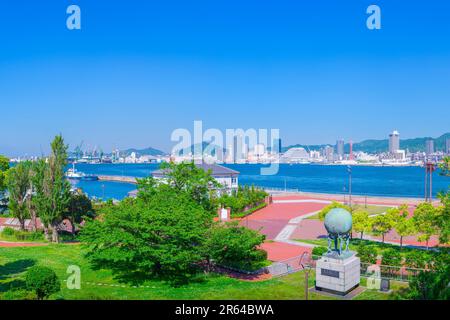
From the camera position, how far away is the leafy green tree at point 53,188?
1318 inches

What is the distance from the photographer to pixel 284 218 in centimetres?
4603

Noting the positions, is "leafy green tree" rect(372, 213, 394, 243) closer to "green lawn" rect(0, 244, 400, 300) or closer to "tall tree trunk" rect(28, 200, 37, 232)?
"green lawn" rect(0, 244, 400, 300)

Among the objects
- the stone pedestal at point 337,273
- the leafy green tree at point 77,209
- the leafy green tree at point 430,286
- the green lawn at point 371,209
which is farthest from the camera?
the green lawn at point 371,209

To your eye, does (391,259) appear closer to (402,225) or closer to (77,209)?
(402,225)

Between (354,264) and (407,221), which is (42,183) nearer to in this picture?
(354,264)

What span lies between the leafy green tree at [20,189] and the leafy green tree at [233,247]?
2254 cm

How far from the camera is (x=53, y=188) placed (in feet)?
110

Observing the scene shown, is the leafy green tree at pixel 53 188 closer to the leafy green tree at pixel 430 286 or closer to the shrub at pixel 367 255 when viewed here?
the shrub at pixel 367 255

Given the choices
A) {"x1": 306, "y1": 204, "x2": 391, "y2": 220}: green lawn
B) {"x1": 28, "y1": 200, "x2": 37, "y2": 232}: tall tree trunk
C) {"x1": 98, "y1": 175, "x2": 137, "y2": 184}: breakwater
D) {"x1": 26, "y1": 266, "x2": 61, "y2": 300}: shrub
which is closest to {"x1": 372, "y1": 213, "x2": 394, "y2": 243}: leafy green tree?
{"x1": 306, "y1": 204, "x2": 391, "y2": 220}: green lawn

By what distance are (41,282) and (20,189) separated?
25.2 metres

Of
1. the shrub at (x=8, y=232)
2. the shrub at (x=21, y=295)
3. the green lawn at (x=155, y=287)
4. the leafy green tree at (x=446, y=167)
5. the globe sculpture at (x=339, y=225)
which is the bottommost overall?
the shrub at (x=8, y=232)

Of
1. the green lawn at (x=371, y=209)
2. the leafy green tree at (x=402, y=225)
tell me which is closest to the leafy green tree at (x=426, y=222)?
the leafy green tree at (x=402, y=225)

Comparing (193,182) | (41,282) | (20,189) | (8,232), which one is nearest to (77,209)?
(20,189)
